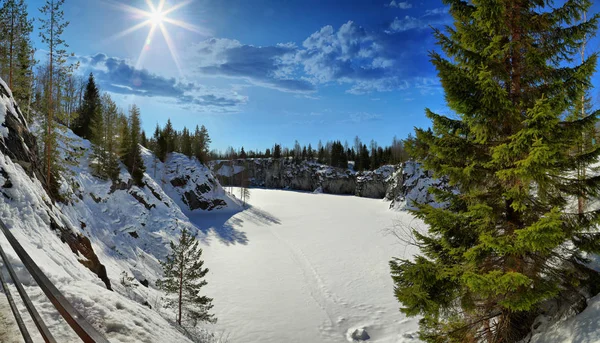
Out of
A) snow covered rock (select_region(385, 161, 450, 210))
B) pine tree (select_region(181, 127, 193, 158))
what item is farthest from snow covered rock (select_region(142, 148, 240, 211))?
snow covered rock (select_region(385, 161, 450, 210))

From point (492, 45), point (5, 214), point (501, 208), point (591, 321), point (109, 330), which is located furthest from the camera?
point (5, 214)

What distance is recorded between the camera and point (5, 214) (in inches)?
288

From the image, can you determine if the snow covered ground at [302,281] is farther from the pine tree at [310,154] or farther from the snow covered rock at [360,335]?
the pine tree at [310,154]

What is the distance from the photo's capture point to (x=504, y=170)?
5988mm

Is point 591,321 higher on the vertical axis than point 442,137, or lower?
lower

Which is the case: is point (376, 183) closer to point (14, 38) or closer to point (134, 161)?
point (134, 161)

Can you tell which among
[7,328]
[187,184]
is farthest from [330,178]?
[7,328]

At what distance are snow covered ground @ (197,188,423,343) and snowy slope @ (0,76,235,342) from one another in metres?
4.81

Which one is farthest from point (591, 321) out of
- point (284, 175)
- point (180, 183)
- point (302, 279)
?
point (284, 175)

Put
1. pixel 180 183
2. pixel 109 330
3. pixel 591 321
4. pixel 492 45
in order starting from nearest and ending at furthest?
pixel 109 330, pixel 591 321, pixel 492 45, pixel 180 183

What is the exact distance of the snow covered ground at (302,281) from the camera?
53.2 feet

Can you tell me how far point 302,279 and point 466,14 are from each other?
68.4 feet

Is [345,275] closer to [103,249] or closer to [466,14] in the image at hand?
[103,249]

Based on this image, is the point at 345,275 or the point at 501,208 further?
the point at 345,275
